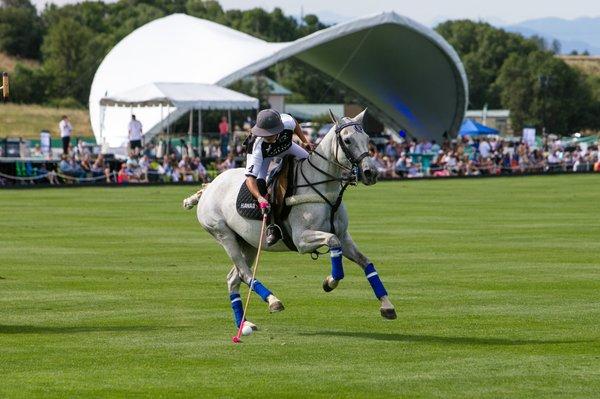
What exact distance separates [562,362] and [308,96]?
130 m

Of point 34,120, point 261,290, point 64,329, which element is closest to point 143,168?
point 64,329

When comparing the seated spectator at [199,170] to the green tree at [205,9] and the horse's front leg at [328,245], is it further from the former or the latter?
the green tree at [205,9]

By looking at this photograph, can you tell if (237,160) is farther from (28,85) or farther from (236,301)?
(28,85)

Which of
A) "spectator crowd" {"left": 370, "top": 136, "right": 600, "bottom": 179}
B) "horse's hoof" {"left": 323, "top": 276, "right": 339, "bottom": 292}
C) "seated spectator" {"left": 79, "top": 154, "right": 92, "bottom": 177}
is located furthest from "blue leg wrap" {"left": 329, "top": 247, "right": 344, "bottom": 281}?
"spectator crowd" {"left": 370, "top": 136, "right": 600, "bottom": 179}

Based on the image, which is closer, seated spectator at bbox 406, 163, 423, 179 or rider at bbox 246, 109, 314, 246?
rider at bbox 246, 109, 314, 246

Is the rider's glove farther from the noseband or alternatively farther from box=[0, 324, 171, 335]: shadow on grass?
box=[0, 324, 171, 335]: shadow on grass

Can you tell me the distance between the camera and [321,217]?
16.0 m

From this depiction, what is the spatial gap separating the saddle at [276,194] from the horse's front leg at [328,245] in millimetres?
466

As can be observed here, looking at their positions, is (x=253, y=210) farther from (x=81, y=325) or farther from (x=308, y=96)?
(x=308, y=96)

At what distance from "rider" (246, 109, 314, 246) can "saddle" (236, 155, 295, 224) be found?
0.08 m

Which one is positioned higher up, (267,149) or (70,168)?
(267,149)

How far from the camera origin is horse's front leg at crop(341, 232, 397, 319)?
15.7 metres

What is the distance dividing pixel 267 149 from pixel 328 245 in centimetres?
164

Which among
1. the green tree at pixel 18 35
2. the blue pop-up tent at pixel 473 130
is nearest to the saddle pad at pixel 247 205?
the blue pop-up tent at pixel 473 130
